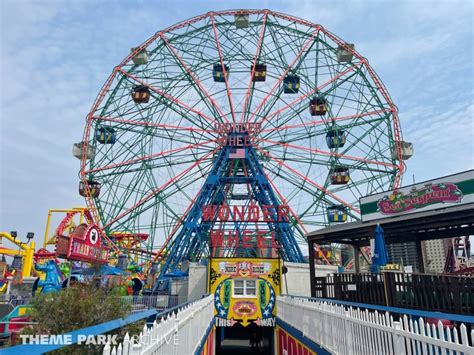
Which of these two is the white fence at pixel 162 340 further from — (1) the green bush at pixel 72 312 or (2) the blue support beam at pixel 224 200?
(2) the blue support beam at pixel 224 200

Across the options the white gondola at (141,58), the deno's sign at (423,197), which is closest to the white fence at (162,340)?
the deno's sign at (423,197)

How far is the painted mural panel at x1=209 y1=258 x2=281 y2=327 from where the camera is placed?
45.3 ft

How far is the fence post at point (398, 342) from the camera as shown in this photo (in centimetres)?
386

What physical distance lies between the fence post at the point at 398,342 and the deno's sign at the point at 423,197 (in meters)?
8.57

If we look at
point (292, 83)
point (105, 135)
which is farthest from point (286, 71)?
point (105, 135)

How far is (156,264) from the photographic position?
2589 cm

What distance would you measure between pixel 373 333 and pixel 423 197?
873 centimetres

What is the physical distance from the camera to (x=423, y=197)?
11945 mm

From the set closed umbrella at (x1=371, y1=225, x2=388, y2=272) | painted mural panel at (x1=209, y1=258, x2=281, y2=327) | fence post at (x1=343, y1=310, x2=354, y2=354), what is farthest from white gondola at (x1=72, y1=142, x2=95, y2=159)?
fence post at (x1=343, y1=310, x2=354, y2=354)

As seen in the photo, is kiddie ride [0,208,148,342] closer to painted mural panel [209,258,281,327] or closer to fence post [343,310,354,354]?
painted mural panel [209,258,281,327]

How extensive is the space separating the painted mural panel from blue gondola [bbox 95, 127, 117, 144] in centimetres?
1504

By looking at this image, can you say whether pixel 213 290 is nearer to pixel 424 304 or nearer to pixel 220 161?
pixel 424 304

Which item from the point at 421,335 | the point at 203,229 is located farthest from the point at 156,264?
the point at 421,335

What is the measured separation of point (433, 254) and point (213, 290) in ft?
284
